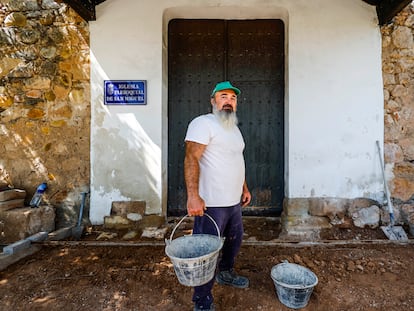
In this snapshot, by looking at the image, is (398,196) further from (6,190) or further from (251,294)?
(6,190)

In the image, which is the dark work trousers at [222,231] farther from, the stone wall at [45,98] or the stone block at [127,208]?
the stone wall at [45,98]

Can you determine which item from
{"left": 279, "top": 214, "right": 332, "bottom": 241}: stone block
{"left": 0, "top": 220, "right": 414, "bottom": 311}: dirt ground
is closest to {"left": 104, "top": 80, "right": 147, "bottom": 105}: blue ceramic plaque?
{"left": 0, "top": 220, "right": 414, "bottom": 311}: dirt ground

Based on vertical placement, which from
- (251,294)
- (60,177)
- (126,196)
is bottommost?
(251,294)

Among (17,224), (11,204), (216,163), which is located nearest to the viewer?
(216,163)

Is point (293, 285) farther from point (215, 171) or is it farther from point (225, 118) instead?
point (225, 118)

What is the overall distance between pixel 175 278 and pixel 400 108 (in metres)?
3.01

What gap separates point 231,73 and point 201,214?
2337 mm

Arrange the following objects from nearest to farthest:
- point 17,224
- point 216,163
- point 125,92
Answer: point 216,163 → point 17,224 → point 125,92

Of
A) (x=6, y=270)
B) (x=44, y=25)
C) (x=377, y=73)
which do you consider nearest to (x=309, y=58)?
(x=377, y=73)

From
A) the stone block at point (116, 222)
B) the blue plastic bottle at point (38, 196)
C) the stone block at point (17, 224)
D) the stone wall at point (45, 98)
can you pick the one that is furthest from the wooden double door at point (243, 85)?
the stone block at point (17, 224)

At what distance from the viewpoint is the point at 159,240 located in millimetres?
Answer: 2994

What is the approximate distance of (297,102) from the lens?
10.3 ft

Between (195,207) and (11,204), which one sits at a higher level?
(195,207)

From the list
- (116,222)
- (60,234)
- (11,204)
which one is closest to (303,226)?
(116,222)
